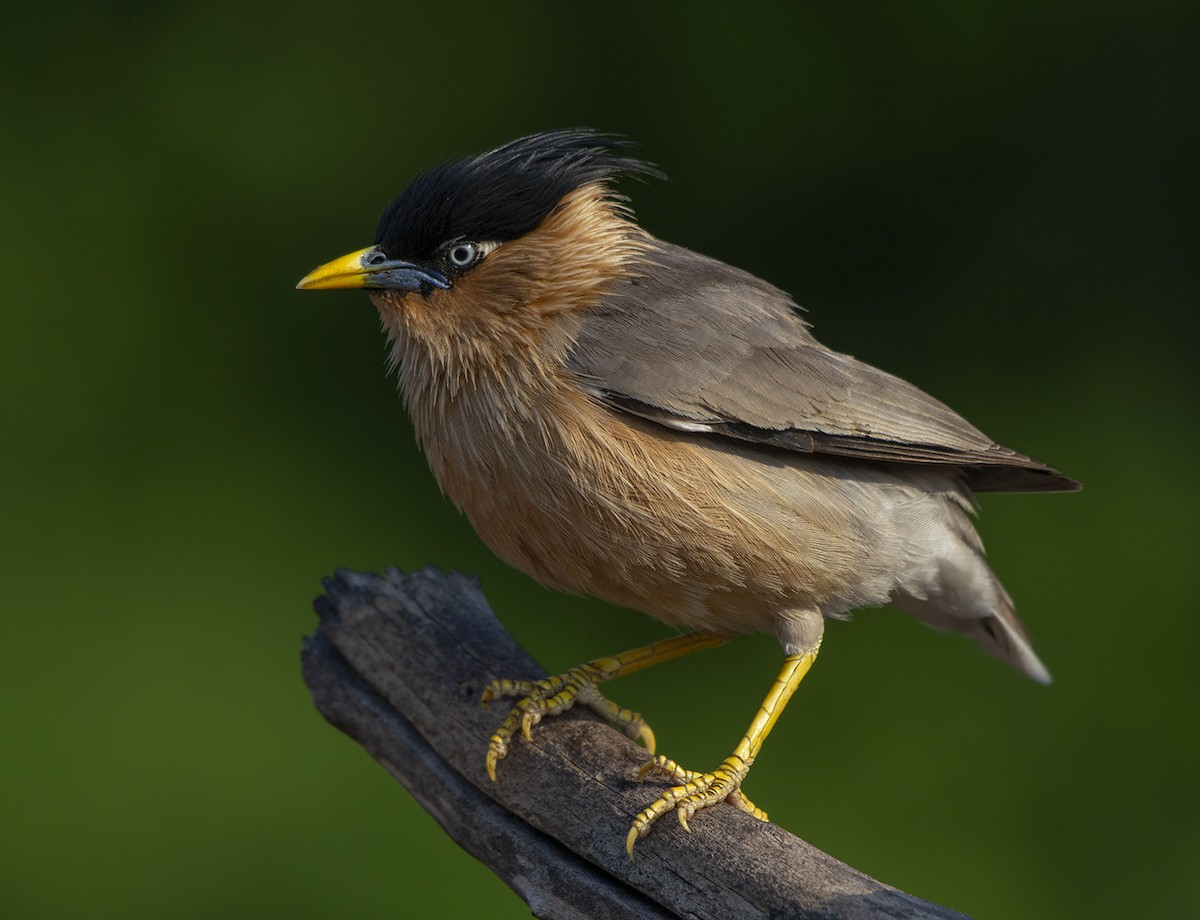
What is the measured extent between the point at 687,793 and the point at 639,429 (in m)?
0.88

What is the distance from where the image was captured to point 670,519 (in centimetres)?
310

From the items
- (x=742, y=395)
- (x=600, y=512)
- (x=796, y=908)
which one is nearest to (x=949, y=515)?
(x=742, y=395)

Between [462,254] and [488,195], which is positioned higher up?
[488,195]

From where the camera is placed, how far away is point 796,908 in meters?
2.66

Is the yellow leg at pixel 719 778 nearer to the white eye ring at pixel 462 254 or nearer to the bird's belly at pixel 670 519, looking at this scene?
the bird's belly at pixel 670 519

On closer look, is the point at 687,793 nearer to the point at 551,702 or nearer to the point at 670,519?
the point at 551,702

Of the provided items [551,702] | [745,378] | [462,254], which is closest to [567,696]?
[551,702]

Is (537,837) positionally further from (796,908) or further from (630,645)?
(630,645)

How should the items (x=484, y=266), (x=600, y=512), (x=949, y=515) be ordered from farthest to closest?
1. (x=949, y=515)
2. (x=484, y=266)
3. (x=600, y=512)

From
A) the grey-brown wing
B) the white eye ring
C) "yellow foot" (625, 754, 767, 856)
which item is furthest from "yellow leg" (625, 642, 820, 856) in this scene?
the white eye ring

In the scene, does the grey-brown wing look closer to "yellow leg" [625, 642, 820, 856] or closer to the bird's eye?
the bird's eye

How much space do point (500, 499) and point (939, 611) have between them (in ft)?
5.44

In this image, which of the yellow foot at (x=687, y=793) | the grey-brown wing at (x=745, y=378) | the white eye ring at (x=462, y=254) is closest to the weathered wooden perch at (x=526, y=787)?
the yellow foot at (x=687, y=793)

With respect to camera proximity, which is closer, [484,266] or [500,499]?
[500,499]
